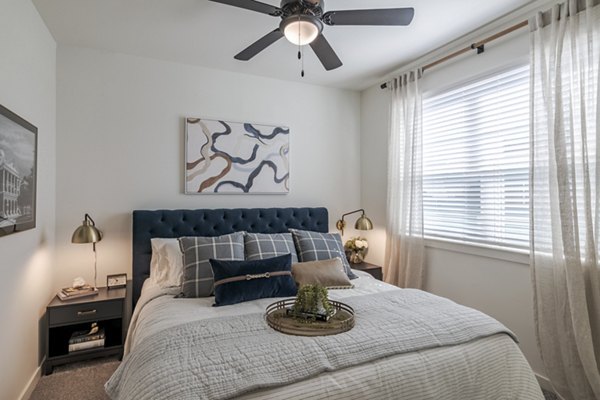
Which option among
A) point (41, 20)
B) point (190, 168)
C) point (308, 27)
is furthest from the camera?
point (190, 168)

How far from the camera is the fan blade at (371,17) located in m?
1.89

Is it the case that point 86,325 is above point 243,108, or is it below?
below

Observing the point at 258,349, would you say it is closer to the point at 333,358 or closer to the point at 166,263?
the point at 333,358

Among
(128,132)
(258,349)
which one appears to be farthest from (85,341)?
(258,349)

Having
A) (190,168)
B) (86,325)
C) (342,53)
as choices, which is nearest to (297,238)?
(190,168)

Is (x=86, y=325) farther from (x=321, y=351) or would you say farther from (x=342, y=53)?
(x=342, y=53)

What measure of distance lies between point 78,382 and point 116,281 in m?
0.80

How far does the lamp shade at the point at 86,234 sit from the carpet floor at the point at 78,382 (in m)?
1.00

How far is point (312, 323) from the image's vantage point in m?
1.78

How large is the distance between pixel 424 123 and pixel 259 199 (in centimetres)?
189

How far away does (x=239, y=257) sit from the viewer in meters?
2.68

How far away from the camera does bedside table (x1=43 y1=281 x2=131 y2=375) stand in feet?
8.18

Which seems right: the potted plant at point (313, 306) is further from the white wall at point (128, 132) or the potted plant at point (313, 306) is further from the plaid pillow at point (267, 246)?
the white wall at point (128, 132)

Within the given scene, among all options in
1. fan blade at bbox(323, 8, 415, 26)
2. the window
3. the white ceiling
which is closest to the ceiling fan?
fan blade at bbox(323, 8, 415, 26)
